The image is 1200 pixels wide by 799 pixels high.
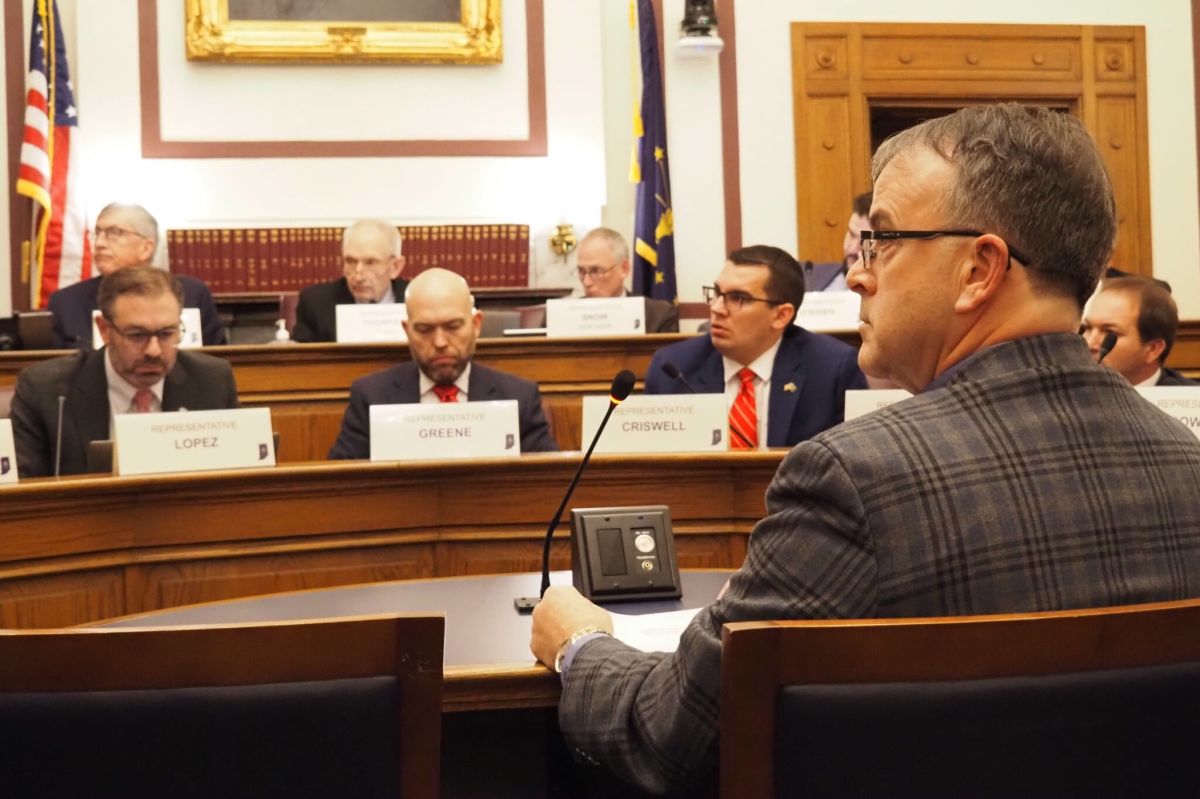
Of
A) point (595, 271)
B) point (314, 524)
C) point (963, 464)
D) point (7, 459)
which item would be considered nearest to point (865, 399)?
point (314, 524)

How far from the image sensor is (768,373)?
15.9 feet

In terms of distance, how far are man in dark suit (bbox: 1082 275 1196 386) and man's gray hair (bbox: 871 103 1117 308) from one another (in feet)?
9.60

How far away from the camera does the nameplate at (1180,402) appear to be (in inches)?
142

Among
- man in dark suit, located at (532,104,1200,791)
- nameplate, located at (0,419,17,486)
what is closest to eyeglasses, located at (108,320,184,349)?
nameplate, located at (0,419,17,486)

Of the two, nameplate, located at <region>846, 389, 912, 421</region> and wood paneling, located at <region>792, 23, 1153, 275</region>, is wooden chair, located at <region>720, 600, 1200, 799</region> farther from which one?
wood paneling, located at <region>792, 23, 1153, 275</region>

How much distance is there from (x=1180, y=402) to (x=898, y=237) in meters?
2.51

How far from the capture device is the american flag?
25.7 feet

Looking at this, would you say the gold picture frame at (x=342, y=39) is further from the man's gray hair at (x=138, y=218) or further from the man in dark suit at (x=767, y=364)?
A: the man in dark suit at (x=767, y=364)

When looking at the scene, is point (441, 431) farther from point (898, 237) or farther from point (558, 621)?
point (898, 237)

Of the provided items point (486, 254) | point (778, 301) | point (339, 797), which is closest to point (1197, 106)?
point (486, 254)

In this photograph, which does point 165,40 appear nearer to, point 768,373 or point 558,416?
point 558,416

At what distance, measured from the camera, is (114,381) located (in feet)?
15.0

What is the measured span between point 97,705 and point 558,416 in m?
4.60

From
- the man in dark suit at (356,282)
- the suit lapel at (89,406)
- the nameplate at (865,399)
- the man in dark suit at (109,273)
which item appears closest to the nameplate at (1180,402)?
the nameplate at (865,399)
